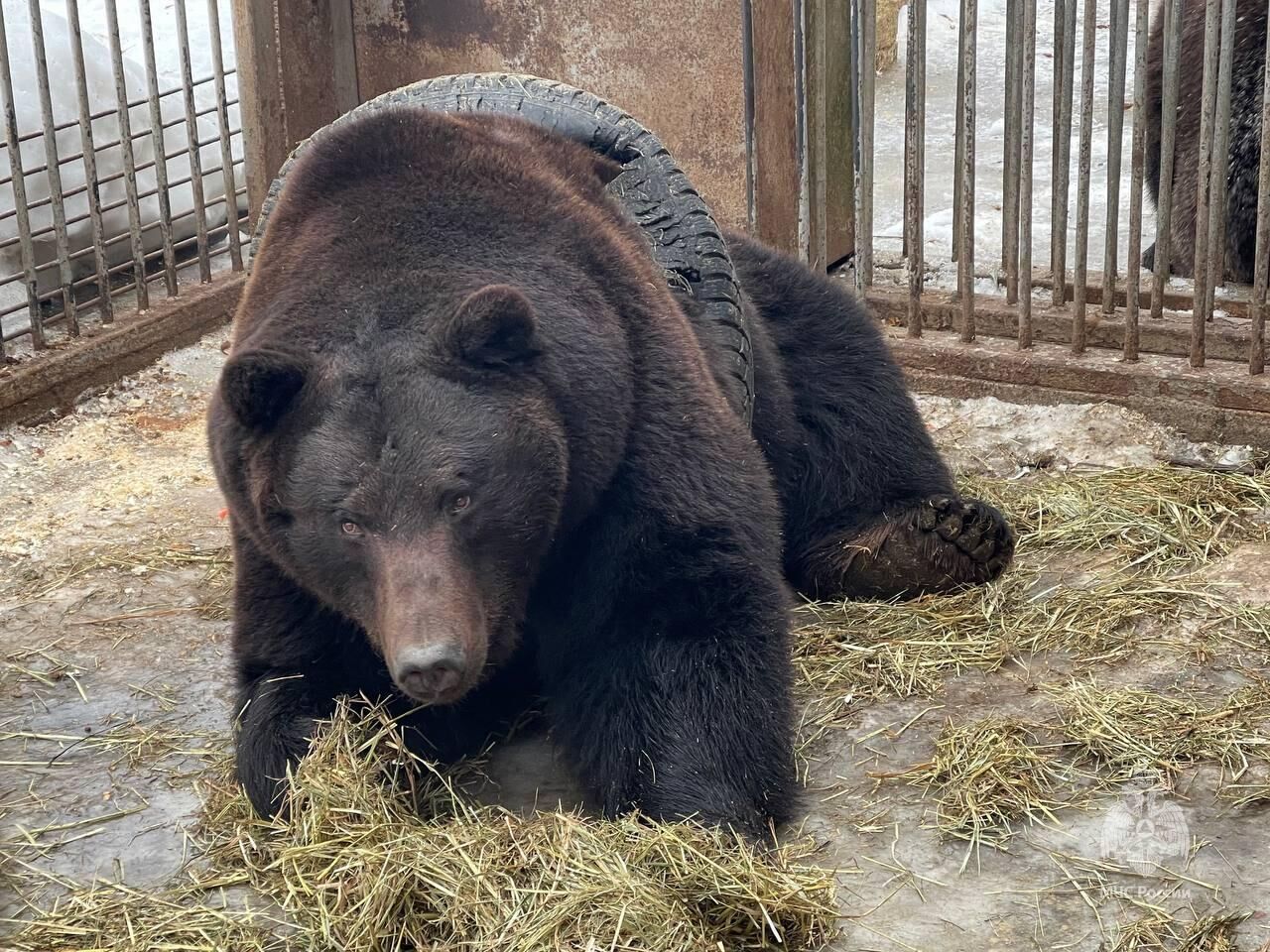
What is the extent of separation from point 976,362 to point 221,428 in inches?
148

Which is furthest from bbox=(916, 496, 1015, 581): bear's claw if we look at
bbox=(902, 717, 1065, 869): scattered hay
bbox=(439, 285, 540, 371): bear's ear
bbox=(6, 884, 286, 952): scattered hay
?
bbox=(6, 884, 286, 952): scattered hay

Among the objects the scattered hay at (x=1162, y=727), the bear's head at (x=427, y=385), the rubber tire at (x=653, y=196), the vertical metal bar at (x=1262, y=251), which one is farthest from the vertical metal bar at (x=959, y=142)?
the scattered hay at (x=1162, y=727)

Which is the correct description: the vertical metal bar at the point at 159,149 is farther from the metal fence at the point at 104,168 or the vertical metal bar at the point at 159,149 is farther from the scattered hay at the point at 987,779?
the scattered hay at the point at 987,779

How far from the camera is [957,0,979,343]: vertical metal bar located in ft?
19.9

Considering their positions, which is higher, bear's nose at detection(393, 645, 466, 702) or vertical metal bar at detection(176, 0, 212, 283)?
vertical metal bar at detection(176, 0, 212, 283)

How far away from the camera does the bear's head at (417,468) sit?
311cm

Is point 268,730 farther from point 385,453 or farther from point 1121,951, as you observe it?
point 1121,951

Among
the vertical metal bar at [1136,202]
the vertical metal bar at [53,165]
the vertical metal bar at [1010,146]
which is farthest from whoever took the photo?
the vertical metal bar at [53,165]

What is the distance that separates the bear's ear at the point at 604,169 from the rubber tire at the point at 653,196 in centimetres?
6

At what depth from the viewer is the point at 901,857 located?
3.29 meters

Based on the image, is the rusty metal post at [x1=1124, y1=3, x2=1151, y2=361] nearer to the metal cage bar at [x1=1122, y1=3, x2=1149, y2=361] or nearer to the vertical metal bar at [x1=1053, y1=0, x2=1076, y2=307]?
the metal cage bar at [x1=1122, y1=3, x2=1149, y2=361]

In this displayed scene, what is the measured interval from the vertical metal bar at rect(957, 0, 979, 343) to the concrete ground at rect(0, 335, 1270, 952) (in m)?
0.44

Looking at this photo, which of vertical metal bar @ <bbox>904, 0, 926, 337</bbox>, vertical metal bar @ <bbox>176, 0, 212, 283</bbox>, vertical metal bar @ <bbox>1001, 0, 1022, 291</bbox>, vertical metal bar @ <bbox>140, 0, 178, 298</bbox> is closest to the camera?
vertical metal bar @ <bbox>1001, 0, 1022, 291</bbox>

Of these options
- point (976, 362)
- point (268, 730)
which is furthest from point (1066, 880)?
point (976, 362)
